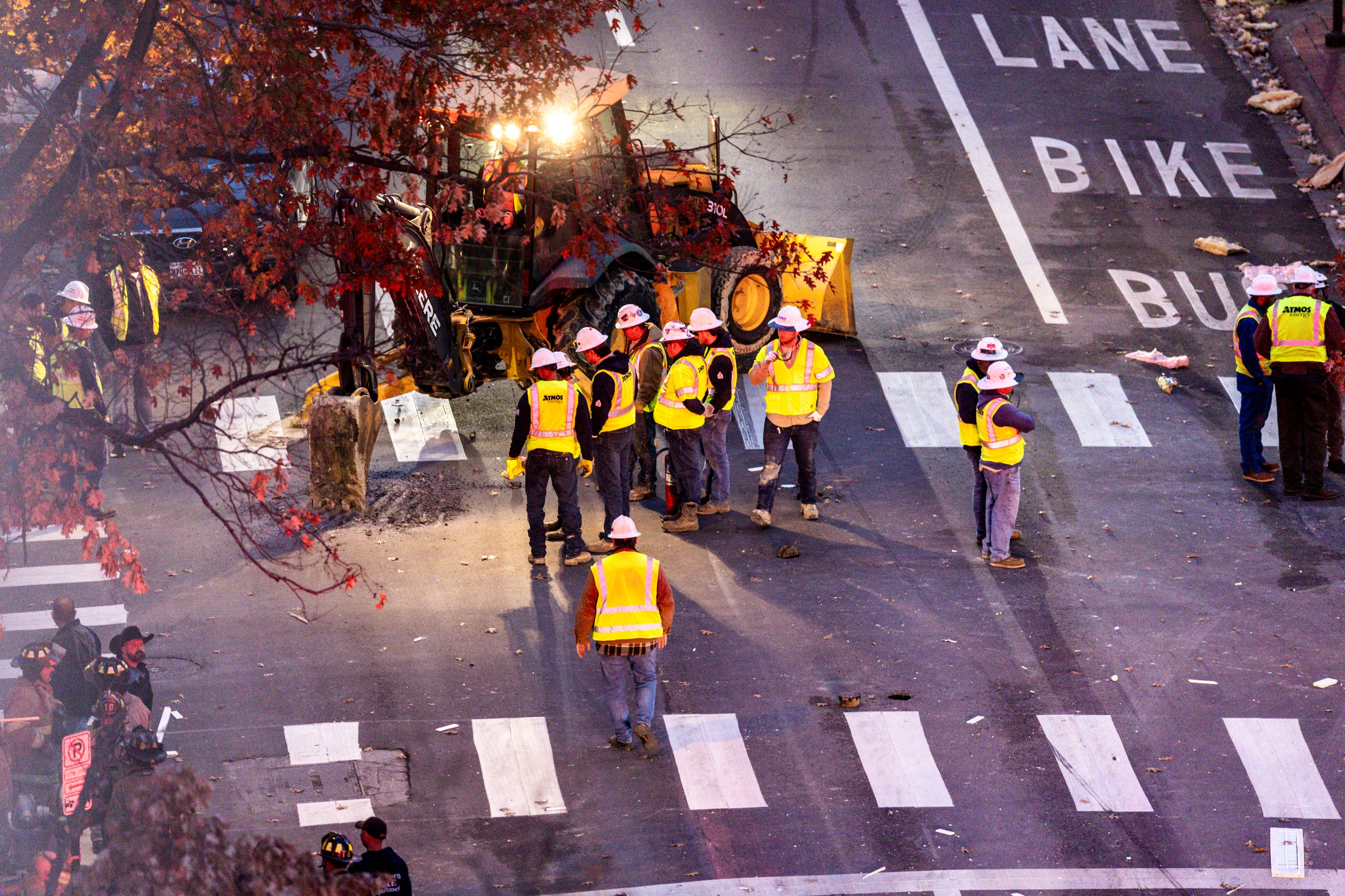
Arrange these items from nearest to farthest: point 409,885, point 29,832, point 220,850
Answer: point 220,850 < point 409,885 < point 29,832

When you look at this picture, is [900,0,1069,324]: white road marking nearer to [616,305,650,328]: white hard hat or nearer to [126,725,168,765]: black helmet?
[616,305,650,328]: white hard hat

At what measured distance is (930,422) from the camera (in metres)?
16.5

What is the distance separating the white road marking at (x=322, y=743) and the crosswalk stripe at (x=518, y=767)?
2.75 ft

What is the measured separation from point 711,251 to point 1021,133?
14.4 m

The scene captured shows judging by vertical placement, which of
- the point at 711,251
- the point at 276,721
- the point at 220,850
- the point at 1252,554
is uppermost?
the point at 711,251

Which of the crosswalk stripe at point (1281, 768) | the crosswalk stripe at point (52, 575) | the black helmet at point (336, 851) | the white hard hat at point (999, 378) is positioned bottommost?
the crosswalk stripe at point (1281, 768)

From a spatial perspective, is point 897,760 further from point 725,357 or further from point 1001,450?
point 725,357

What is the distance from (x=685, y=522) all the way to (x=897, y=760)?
154 inches

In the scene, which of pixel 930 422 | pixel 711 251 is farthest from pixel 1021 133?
pixel 711 251

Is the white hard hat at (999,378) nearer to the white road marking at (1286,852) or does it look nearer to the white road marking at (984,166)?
the white road marking at (1286,852)

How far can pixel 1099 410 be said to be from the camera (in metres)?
16.8

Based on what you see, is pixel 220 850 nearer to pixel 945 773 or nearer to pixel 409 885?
pixel 409 885

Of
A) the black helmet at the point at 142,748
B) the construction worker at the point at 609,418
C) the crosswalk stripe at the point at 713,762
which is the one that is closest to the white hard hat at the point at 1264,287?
the construction worker at the point at 609,418

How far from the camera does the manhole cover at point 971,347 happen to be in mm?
18062
